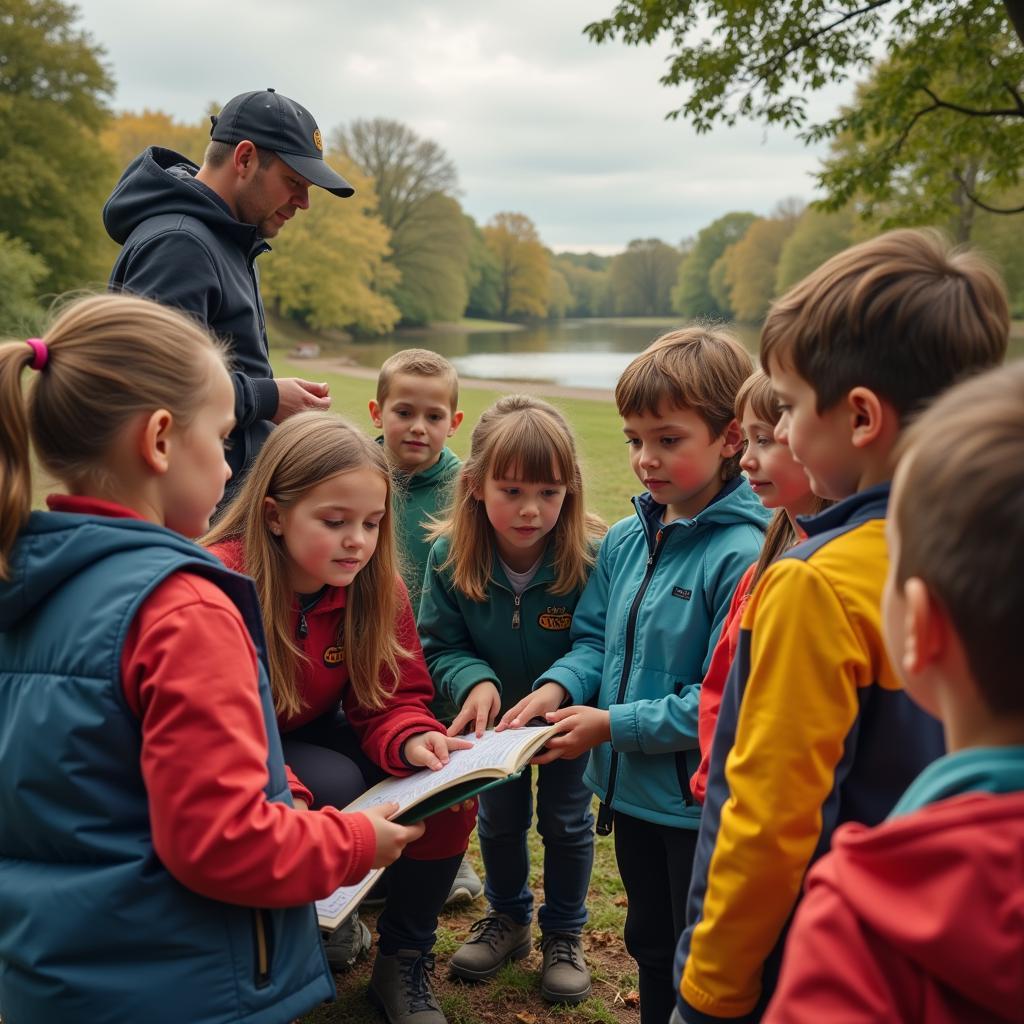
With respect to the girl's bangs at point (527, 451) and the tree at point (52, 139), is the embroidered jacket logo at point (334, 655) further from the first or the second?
the tree at point (52, 139)

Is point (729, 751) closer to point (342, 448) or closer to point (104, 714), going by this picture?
point (104, 714)

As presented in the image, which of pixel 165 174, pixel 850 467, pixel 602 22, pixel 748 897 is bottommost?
pixel 748 897

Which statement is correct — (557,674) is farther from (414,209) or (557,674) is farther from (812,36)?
(414,209)

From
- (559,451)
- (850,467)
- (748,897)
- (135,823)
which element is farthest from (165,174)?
(748,897)

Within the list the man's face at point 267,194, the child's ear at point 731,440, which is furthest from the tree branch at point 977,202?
the child's ear at point 731,440

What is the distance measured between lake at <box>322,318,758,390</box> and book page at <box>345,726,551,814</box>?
2006 cm

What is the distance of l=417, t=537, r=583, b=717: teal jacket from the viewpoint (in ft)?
10.6

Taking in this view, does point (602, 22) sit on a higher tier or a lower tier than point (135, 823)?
higher

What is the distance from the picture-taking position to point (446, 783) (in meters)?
2.22

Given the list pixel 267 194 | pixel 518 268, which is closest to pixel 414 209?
pixel 518 268

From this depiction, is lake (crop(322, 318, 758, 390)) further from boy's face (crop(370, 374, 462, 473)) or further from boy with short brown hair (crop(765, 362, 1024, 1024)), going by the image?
boy with short brown hair (crop(765, 362, 1024, 1024))

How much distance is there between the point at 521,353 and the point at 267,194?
4496 centimetres

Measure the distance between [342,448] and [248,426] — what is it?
0.90 meters

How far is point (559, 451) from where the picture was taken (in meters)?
3.14
